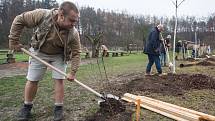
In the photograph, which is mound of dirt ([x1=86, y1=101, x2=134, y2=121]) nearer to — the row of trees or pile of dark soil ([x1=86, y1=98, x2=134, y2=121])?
pile of dark soil ([x1=86, y1=98, x2=134, y2=121])

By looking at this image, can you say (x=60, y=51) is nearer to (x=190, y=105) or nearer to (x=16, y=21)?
(x=16, y=21)

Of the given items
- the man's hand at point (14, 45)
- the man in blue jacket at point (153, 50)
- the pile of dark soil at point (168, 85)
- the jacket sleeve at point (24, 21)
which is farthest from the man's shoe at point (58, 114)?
the man in blue jacket at point (153, 50)

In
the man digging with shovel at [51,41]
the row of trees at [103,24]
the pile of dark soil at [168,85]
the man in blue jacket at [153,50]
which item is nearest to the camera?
the man digging with shovel at [51,41]

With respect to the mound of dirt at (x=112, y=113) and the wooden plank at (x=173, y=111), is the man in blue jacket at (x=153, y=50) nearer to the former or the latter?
the wooden plank at (x=173, y=111)

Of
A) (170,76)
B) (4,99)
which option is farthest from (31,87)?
(170,76)

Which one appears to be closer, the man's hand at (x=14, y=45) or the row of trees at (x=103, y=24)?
the man's hand at (x=14, y=45)

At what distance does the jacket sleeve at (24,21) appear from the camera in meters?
4.68

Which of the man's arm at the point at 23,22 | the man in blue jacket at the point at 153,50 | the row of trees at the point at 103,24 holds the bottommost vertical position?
the man in blue jacket at the point at 153,50

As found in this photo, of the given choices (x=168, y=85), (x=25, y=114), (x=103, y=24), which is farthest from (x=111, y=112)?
(x=103, y=24)

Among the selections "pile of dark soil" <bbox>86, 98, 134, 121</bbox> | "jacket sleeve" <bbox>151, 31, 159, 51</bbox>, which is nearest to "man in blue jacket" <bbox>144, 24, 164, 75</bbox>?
"jacket sleeve" <bbox>151, 31, 159, 51</bbox>

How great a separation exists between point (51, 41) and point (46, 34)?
0.46ft

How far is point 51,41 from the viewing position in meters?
4.79

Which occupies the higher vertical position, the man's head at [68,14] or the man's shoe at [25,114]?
the man's head at [68,14]

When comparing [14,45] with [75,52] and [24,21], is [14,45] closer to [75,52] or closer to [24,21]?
[24,21]
